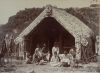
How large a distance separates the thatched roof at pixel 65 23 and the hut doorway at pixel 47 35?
0.05 metres

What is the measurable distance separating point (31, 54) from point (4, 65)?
40 centimetres

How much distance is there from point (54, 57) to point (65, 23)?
0.47m

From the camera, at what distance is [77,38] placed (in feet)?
14.8

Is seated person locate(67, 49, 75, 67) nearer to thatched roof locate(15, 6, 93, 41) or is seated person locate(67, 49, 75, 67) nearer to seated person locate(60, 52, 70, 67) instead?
seated person locate(60, 52, 70, 67)

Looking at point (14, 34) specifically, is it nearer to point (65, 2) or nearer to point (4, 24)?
point (4, 24)

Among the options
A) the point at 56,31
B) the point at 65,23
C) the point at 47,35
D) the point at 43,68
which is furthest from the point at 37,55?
the point at 65,23

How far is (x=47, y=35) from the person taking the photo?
182 inches

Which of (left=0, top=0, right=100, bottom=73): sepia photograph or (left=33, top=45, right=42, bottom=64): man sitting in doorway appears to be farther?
(left=33, top=45, right=42, bottom=64): man sitting in doorway

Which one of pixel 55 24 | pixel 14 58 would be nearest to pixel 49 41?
pixel 55 24

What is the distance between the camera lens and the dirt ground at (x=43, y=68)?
4473mm

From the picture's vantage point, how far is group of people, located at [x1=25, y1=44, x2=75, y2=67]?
454cm

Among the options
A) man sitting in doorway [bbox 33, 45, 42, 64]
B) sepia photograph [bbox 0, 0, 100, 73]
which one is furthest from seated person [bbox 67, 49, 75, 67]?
man sitting in doorway [bbox 33, 45, 42, 64]

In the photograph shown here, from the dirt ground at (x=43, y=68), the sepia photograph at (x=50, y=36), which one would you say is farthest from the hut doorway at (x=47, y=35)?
the dirt ground at (x=43, y=68)

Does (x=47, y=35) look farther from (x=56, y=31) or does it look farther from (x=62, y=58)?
(x=62, y=58)
